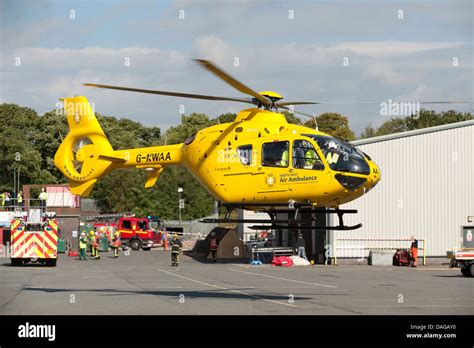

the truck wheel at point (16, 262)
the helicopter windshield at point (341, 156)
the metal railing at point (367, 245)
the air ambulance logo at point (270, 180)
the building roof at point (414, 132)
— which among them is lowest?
the truck wheel at point (16, 262)

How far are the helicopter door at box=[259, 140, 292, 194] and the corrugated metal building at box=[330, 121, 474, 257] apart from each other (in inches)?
993

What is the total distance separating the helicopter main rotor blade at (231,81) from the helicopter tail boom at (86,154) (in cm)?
411

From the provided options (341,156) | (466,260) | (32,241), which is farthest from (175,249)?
(341,156)

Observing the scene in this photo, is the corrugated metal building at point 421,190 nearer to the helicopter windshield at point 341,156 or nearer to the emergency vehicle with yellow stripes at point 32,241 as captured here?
the emergency vehicle with yellow stripes at point 32,241

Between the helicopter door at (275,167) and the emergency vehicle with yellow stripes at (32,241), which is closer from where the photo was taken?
the helicopter door at (275,167)

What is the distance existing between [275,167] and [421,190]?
87.6 ft

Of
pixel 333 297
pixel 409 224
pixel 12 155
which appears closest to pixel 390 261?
pixel 409 224

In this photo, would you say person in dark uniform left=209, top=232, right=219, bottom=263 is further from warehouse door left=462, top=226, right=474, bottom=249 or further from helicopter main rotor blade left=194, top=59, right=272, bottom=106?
helicopter main rotor blade left=194, top=59, right=272, bottom=106

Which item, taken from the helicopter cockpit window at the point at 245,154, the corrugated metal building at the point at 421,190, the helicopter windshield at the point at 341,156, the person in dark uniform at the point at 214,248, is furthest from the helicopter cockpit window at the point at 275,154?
the person in dark uniform at the point at 214,248

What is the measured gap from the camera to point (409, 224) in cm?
4509

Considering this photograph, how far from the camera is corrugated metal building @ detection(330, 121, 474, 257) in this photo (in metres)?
44.9

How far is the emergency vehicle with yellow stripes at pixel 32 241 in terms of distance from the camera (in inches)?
1518
